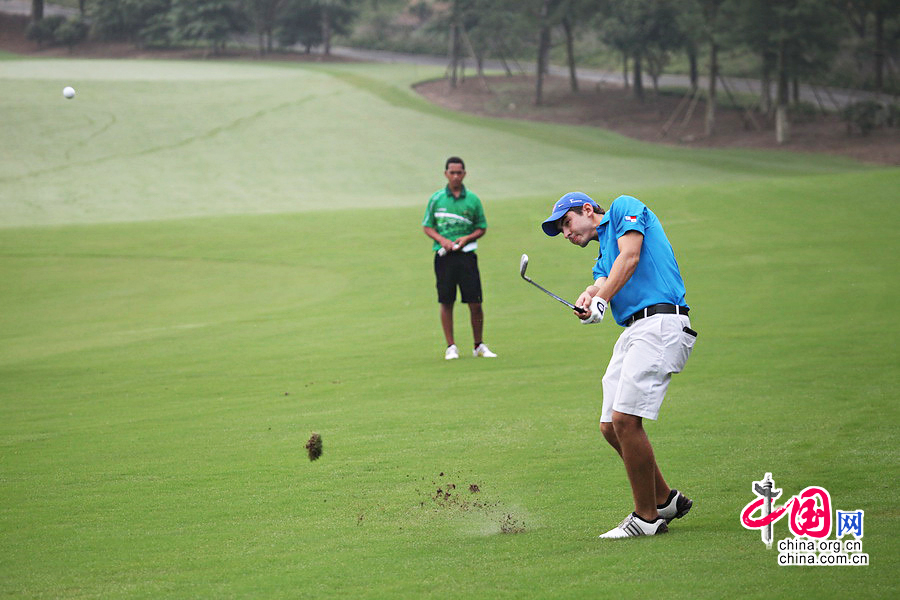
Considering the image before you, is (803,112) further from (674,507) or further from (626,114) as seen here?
(674,507)

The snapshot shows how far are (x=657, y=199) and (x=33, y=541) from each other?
940 inches

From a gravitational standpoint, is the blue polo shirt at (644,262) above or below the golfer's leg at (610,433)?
above

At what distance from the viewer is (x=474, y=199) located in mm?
13750

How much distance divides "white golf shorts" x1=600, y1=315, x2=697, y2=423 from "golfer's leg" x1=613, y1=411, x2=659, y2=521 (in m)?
0.08

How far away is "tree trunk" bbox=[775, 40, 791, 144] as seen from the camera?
44094 millimetres

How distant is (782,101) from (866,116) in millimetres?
3642

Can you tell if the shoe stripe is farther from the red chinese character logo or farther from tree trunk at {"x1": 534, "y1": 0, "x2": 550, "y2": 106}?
tree trunk at {"x1": 534, "y1": 0, "x2": 550, "y2": 106}

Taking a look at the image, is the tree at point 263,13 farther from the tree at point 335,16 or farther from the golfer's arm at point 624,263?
the golfer's arm at point 624,263

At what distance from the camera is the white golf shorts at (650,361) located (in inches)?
245

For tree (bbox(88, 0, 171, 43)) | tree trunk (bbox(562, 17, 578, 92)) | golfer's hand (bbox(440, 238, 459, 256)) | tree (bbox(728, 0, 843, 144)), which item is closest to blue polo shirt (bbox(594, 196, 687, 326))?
golfer's hand (bbox(440, 238, 459, 256))

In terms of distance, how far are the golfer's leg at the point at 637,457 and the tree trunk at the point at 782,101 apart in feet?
135

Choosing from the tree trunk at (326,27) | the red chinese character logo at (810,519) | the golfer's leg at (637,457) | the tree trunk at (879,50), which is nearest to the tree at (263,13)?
the tree trunk at (326,27)

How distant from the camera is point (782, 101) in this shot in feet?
148

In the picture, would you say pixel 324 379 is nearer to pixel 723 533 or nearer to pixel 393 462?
pixel 393 462
